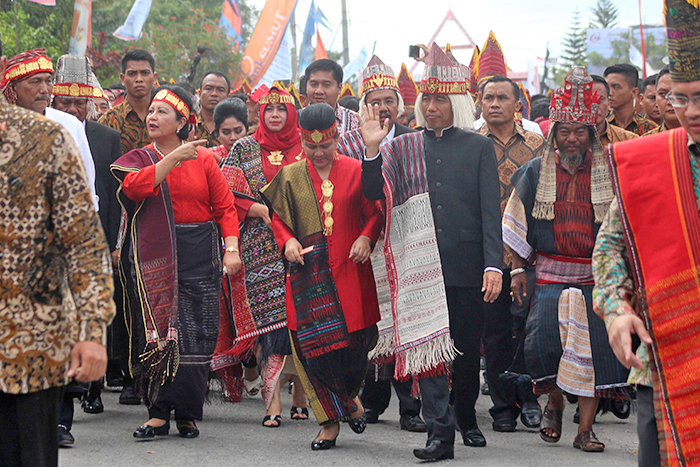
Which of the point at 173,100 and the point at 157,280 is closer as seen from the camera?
the point at 157,280

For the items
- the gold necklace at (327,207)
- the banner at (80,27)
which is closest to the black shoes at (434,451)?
the gold necklace at (327,207)

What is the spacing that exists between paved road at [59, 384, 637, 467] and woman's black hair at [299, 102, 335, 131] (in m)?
2.06

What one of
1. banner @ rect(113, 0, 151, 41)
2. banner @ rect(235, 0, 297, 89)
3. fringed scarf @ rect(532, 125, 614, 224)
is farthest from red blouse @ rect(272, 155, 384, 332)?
banner @ rect(235, 0, 297, 89)

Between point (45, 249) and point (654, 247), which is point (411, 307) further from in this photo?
point (45, 249)

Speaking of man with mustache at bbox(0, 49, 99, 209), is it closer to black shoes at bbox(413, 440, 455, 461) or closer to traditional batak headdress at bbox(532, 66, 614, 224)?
black shoes at bbox(413, 440, 455, 461)

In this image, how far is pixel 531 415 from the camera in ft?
23.7

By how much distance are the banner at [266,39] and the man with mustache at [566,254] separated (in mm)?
15312

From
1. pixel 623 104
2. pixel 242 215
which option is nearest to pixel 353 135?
pixel 242 215

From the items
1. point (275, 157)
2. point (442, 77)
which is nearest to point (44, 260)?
point (442, 77)

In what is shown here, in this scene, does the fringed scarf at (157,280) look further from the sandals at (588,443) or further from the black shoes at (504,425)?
the sandals at (588,443)

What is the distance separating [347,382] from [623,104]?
460cm

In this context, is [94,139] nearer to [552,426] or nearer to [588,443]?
[552,426]

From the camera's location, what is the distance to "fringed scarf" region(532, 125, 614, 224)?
6188 mm

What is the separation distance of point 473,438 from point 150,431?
2.10m
